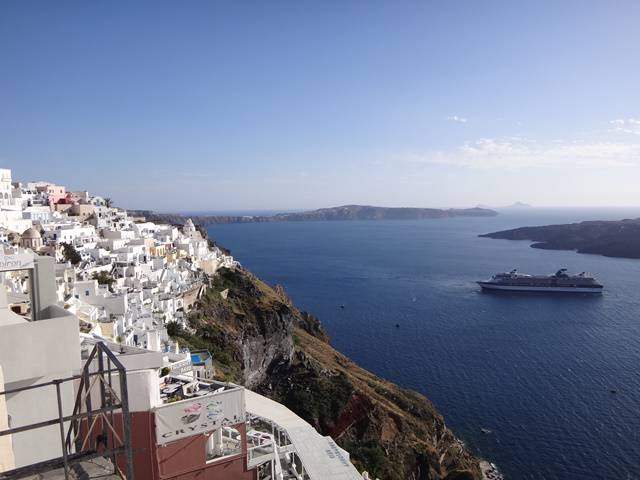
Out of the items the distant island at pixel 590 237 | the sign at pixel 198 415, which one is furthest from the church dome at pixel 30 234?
the distant island at pixel 590 237

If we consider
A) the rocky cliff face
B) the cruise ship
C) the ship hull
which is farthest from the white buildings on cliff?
the cruise ship

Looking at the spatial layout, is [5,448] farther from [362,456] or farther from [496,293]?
[496,293]

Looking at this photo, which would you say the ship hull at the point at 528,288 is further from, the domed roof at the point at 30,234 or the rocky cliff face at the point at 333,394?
the domed roof at the point at 30,234

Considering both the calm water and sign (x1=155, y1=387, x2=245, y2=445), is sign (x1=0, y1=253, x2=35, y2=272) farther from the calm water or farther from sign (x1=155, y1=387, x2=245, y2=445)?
the calm water

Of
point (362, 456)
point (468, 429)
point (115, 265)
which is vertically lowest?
point (468, 429)

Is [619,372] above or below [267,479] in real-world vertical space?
A: below

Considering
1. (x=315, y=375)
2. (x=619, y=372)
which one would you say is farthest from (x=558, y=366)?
(x=315, y=375)
